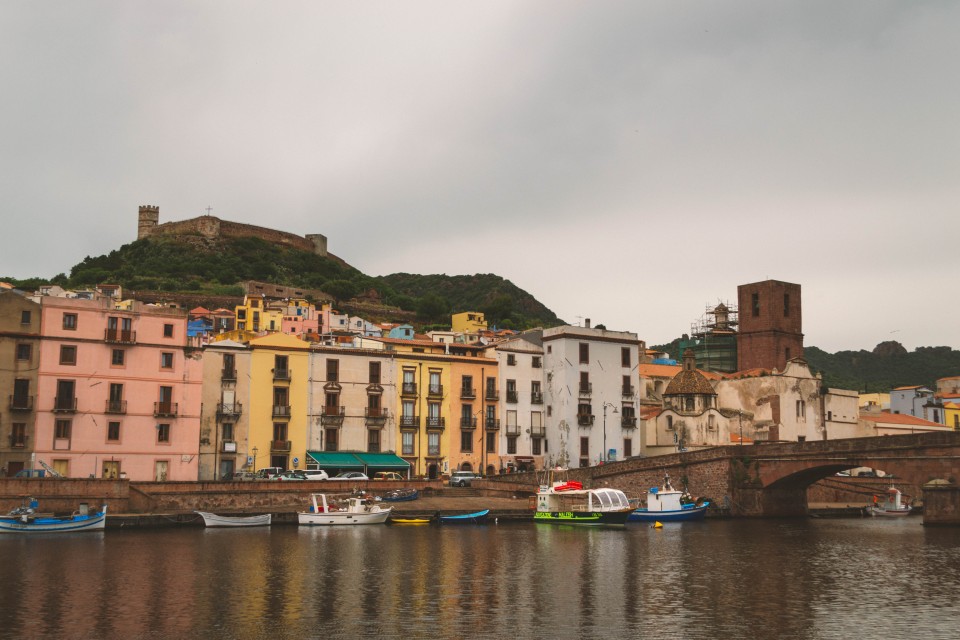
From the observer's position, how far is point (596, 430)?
84938 mm

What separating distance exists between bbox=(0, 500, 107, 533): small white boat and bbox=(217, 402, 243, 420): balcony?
1620cm

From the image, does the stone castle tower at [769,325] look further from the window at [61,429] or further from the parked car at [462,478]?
the window at [61,429]

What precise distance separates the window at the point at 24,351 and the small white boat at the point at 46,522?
494 inches

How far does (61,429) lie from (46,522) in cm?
1188

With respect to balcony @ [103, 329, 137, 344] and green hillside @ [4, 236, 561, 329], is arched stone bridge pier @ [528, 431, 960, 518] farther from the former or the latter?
green hillside @ [4, 236, 561, 329]

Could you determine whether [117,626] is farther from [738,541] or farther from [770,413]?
[770,413]

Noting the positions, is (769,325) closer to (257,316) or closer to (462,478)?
(462,478)

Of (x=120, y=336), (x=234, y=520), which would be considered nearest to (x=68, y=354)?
(x=120, y=336)

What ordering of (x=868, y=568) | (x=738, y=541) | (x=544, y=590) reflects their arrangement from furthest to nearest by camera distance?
(x=738, y=541), (x=868, y=568), (x=544, y=590)

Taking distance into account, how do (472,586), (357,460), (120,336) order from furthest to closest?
(357,460)
(120,336)
(472,586)

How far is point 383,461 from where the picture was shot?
7488 centimetres

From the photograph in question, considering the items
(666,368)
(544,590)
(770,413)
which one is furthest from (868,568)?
(666,368)

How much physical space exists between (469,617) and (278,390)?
46.3 m

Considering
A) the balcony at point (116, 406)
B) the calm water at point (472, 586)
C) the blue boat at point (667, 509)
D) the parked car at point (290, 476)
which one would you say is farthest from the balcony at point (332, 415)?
the blue boat at point (667, 509)
